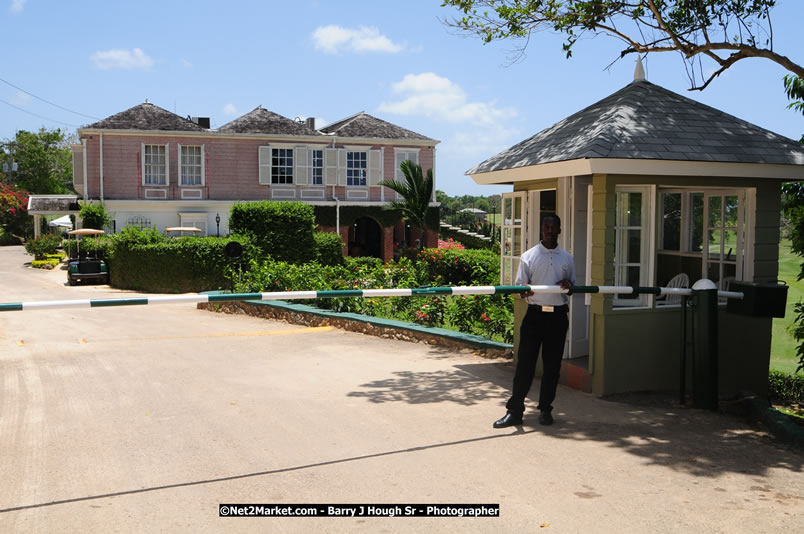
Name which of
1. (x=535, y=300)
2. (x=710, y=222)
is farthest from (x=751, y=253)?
(x=535, y=300)

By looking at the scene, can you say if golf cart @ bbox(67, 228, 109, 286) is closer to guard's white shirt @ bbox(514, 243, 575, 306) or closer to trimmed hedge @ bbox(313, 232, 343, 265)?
trimmed hedge @ bbox(313, 232, 343, 265)

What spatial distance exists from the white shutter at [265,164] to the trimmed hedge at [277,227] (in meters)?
12.0

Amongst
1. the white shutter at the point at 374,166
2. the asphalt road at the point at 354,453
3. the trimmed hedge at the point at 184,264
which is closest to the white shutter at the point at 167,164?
the white shutter at the point at 374,166

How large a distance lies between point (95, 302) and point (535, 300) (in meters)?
3.68

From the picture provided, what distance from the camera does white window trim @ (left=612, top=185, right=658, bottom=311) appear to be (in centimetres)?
826

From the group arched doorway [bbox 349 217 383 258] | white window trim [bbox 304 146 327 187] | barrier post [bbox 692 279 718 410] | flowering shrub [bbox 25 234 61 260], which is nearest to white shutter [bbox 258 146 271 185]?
white window trim [bbox 304 146 327 187]

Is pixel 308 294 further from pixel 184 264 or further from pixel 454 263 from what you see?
pixel 184 264

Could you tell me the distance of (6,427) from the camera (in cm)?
668

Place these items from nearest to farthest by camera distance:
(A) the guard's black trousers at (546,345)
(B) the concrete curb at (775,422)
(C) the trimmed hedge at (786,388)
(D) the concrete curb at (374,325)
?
(B) the concrete curb at (775,422) < (A) the guard's black trousers at (546,345) < (D) the concrete curb at (374,325) < (C) the trimmed hedge at (786,388)

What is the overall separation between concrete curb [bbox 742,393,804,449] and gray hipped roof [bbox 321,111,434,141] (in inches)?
1204

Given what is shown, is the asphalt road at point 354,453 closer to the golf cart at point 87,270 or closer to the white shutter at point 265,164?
the golf cart at point 87,270

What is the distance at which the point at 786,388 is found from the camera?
11453mm

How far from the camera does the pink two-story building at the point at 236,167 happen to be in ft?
108

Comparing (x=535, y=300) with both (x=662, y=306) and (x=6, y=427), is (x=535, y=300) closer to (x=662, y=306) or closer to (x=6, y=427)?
(x=662, y=306)
